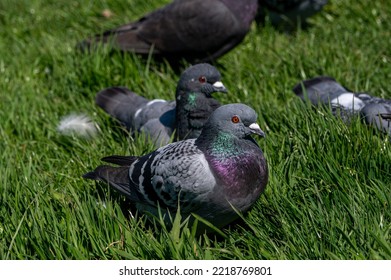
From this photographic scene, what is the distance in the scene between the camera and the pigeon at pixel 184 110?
4.40 meters

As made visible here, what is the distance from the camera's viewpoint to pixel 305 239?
10.0 ft

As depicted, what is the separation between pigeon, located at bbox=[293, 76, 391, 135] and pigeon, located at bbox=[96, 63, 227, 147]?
24.7 inches

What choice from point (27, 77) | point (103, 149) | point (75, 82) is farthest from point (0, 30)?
point (103, 149)

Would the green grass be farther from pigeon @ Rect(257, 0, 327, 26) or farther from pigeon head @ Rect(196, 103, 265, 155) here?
pigeon head @ Rect(196, 103, 265, 155)

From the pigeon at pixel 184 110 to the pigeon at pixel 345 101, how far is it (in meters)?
0.63

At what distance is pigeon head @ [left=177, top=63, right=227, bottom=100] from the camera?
14.6 ft

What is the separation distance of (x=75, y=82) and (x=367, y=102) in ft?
7.89

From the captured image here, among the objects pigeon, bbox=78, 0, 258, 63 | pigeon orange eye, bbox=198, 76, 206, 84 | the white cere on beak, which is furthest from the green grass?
pigeon orange eye, bbox=198, 76, 206, 84

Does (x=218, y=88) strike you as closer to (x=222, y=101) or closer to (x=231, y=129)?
(x=222, y=101)

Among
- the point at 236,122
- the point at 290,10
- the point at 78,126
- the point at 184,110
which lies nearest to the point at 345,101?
the point at 184,110

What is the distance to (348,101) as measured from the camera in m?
4.52

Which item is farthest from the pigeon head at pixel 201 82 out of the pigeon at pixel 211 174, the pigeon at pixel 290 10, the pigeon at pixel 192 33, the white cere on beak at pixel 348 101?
the pigeon at pixel 290 10

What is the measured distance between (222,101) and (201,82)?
2.17 feet
